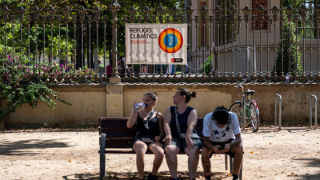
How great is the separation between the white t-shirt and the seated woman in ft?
0.68

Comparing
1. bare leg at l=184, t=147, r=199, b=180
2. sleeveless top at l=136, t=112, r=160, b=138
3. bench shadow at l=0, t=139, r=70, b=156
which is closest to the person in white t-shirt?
bare leg at l=184, t=147, r=199, b=180

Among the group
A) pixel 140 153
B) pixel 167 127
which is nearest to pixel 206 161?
pixel 167 127

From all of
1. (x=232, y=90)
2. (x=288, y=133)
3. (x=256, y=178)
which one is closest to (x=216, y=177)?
(x=256, y=178)

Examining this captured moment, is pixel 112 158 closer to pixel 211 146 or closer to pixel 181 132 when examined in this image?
pixel 181 132

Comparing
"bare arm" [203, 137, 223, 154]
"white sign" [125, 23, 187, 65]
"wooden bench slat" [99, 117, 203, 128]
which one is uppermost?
"white sign" [125, 23, 187, 65]

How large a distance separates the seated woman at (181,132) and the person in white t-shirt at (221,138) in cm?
15

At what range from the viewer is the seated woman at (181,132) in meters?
5.30

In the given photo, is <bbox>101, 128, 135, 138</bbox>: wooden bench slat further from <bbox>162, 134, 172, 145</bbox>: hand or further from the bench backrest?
<bbox>162, 134, 172, 145</bbox>: hand

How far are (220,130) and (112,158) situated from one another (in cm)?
244

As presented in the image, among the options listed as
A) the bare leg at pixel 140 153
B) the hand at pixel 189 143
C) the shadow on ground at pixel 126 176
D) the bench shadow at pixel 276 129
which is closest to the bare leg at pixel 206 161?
the hand at pixel 189 143

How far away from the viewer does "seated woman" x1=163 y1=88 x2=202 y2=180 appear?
530 cm

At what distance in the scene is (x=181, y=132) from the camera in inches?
223

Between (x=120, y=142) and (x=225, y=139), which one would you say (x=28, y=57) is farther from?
(x=225, y=139)

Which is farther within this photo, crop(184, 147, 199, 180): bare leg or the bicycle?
the bicycle
